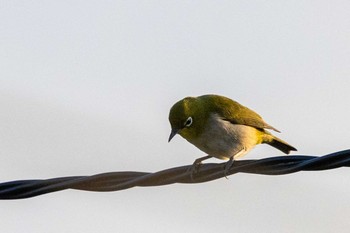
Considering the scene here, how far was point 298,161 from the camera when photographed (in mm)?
6254

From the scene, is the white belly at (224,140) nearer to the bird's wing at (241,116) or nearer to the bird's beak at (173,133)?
the bird's wing at (241,116)

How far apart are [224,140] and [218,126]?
0.26 metres

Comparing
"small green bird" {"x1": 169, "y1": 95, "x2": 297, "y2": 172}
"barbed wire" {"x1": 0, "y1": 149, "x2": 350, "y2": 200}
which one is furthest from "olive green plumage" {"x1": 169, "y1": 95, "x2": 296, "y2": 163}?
"barbed wire" {"x1": 0, "y1": 149, "x2": 350, "y2": 200}

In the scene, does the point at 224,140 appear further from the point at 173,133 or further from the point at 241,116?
the point at 241,116

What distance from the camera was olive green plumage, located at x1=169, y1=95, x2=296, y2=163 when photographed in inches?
390

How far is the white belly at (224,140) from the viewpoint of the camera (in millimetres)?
9836

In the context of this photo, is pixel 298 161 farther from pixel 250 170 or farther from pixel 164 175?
pixel 164 175

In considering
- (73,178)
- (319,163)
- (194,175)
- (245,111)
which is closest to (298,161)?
(319,163)

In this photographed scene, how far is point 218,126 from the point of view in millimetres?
10141

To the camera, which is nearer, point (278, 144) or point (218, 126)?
point (218, 126)

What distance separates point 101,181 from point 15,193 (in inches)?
26.6

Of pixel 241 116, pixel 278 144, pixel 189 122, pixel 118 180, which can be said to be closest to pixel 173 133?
pixel 189 122

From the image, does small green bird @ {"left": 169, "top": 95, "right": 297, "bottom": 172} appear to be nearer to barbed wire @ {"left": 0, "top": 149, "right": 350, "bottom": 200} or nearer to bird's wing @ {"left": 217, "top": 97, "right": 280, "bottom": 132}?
bird's wing @ {"left": 217, "top": 97, "right": 280, "bottom": 132}

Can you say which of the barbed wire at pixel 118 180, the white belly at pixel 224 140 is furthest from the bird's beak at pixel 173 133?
the barbed wire at pixel 118 180
